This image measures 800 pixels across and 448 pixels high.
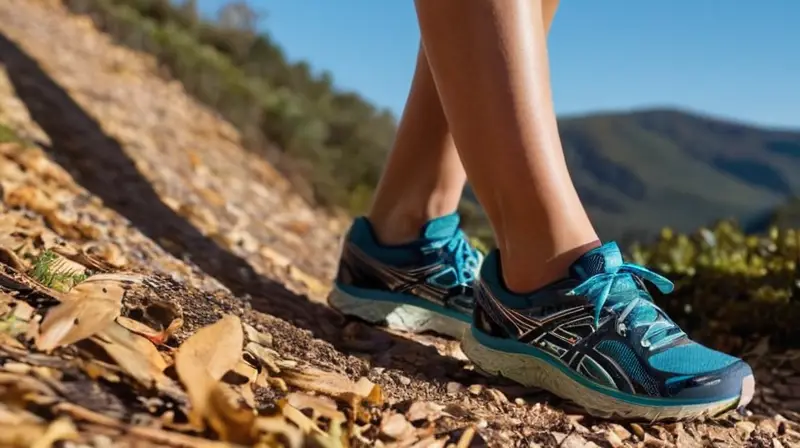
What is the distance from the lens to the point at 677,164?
2170 cm

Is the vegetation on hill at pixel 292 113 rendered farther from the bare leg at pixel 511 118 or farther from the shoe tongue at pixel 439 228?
the bare leg at pixel 511 118

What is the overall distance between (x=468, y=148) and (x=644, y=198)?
17.7 m

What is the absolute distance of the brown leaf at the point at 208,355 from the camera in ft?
2.73

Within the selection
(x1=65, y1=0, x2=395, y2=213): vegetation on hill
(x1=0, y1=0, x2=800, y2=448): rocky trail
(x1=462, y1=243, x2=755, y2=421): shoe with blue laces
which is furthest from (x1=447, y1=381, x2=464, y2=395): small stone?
(x1=65, y1=0, x2=395, y2=213): vegetation on hill

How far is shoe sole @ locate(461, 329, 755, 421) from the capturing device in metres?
1.22

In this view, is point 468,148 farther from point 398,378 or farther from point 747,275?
point 747,275

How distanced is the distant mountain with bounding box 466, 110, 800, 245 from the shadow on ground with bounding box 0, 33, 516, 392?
11823 millimetres

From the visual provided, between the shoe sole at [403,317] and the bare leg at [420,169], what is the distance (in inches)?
5.8

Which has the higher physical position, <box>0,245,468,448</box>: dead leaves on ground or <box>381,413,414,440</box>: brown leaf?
<box>381,413,414,440</box>: brown leaf

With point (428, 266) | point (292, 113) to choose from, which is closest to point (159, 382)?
point (428, 266)

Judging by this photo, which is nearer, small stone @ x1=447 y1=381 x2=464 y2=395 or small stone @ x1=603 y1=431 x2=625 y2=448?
small stone @ x1=603 y1=431 x2=625 y2=448

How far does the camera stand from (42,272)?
3.95ft

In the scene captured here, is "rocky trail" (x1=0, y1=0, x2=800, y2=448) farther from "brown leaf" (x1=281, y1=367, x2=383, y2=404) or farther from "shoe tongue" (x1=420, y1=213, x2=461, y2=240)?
"shoe tongue" (x1=420, y1=213, x2=461, y2=240)

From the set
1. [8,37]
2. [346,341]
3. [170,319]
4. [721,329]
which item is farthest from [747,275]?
[8,37]
